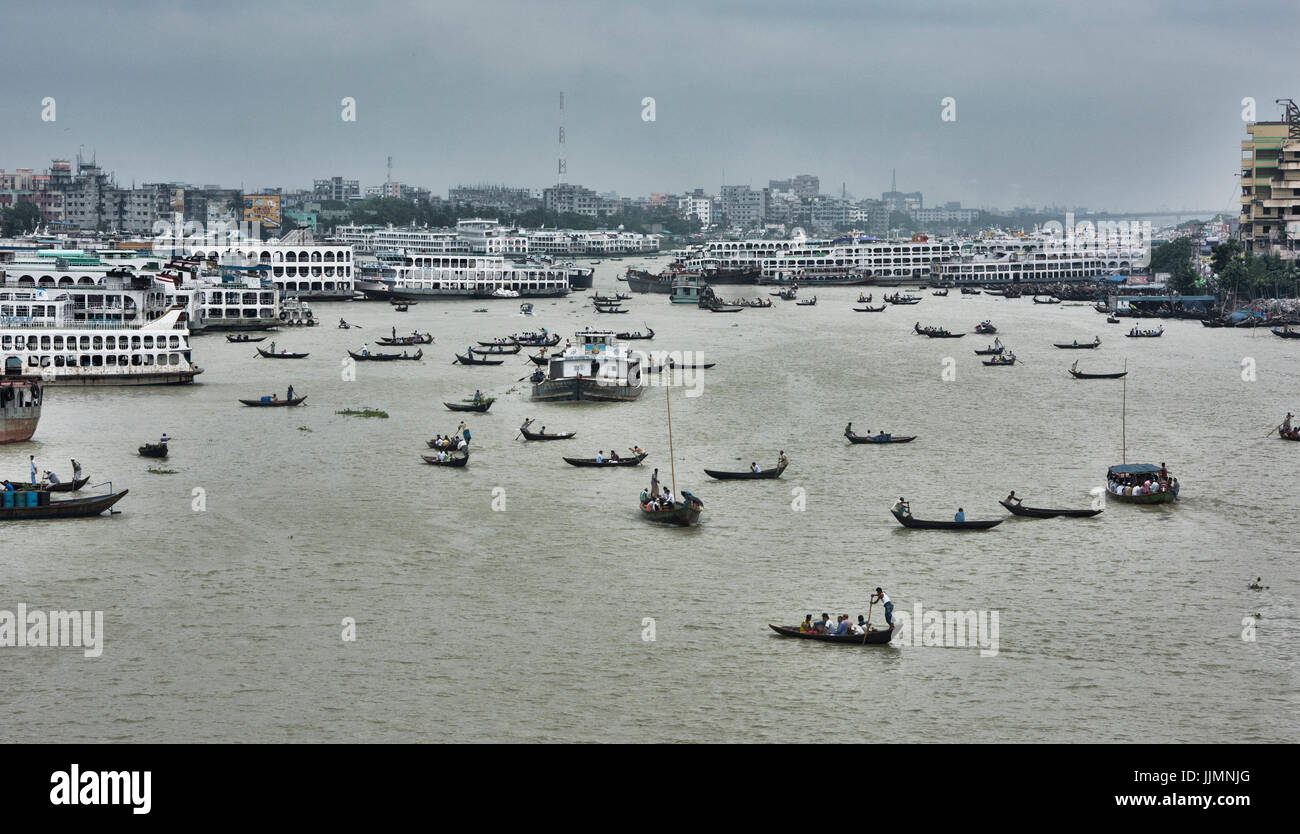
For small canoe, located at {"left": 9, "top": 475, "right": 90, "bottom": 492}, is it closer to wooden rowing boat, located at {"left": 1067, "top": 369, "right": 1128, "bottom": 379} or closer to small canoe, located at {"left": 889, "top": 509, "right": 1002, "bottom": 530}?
small canoe, located at {"left": 889, "top": 509, "right": 1002, "bottom": 530}

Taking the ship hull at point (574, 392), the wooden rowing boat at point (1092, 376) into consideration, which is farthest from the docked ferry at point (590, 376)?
the wooden rowing boat at point (1092, 376)

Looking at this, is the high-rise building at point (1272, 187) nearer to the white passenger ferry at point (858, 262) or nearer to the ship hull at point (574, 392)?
the white passenger ferry at point (858, 262)

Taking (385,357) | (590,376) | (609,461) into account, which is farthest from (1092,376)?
(385,357)

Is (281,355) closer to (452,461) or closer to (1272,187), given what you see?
(452,461)

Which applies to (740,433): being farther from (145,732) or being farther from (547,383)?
(145,732)

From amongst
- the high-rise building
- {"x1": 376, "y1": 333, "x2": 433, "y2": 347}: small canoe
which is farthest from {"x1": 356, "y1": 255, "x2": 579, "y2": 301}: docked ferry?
the high-rise building
